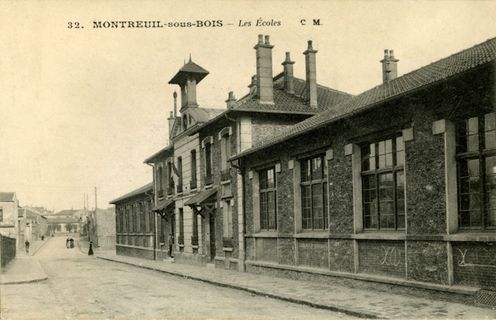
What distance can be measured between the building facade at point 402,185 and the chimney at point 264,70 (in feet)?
13.7

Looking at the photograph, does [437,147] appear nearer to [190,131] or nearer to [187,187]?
[190,131]

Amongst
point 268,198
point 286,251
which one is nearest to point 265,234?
point 268,198

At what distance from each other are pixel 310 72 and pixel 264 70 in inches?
90.9

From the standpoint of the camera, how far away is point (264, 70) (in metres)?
21.8

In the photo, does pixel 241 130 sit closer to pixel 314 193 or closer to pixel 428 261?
pixel 314 193

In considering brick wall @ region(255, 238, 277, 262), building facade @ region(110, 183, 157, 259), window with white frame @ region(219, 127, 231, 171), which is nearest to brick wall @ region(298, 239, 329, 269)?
brick wall @ region(255, 238, 277, 262)

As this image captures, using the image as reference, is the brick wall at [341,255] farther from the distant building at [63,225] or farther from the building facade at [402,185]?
the distant building at [63,225]

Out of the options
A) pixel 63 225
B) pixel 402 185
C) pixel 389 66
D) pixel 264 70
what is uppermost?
pixel 389 66

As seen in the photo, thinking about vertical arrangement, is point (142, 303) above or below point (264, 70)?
below

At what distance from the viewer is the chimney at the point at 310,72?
22.7 meters

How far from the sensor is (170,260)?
1192 inches

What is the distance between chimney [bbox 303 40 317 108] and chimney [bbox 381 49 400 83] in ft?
9.12

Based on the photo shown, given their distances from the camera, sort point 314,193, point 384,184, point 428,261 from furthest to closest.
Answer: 1. point 314,193
2. point 384,184
3. point 428,261

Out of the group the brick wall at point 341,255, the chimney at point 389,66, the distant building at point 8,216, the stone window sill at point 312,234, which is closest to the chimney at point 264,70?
the chimney at point 389,66
